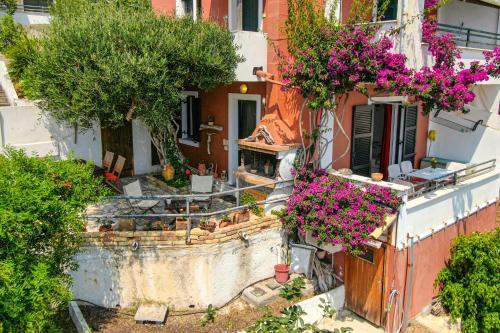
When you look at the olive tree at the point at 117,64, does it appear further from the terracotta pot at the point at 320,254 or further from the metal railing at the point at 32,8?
the metal railing at the point at 32,8

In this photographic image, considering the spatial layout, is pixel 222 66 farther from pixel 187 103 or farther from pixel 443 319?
pixel 443 319

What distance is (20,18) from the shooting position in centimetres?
2347

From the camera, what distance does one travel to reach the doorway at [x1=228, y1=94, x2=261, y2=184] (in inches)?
542

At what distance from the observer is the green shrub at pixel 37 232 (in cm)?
616

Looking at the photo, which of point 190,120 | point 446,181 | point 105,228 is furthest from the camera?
point 190,120

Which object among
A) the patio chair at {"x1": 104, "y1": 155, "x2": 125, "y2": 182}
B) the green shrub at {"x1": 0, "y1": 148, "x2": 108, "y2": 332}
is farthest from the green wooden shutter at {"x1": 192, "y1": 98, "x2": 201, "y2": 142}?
the green shrub at {"x1": 0, "y1": 148, "x2": 108, "y2": 332}

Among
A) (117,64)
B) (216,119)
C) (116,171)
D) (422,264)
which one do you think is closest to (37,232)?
(117,64)

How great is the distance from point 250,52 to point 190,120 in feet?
18.0

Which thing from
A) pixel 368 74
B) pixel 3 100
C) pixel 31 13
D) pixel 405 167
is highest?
pixel 31 13

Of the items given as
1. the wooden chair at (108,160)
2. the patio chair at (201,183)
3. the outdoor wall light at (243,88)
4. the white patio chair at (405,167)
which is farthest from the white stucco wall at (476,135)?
the wooden chair at (108,160)

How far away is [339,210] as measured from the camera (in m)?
9.83

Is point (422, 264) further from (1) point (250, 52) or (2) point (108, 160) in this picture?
(2) point (108, 160)

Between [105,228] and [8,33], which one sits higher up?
[8,33]

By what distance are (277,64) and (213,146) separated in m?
4.74
